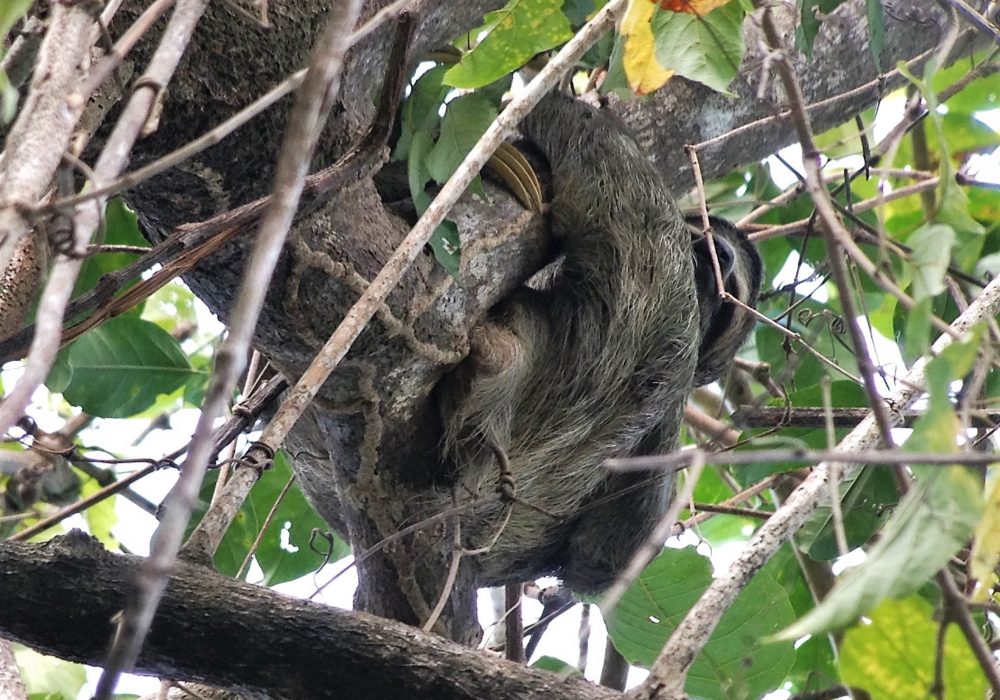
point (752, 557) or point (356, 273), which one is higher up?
point (356, 273)

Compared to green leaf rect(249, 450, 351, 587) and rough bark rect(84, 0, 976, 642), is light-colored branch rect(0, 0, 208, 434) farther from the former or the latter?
green leaf rect(249, 450, 351, 587)

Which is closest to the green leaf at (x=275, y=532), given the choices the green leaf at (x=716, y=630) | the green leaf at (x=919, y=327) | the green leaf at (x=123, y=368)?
the green leaf at (x=123, y=368)

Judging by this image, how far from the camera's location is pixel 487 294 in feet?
7.19

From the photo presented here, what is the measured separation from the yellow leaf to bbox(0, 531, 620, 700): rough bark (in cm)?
105

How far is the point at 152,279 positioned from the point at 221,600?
48 centimetres

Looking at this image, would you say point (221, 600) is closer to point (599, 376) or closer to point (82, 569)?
point (82, 569)

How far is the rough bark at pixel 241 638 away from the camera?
1.52 metres

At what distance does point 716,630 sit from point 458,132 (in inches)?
42.9

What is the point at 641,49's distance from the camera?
1978 millimetres

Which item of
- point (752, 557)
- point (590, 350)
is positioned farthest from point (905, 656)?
point (590, 350)

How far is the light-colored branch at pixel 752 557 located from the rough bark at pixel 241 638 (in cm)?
25

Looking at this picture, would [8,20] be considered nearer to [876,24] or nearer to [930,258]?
[930,258]

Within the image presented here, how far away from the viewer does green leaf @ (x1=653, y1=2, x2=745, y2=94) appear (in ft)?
5.56

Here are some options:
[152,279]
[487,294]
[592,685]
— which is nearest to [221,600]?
[152,279]
